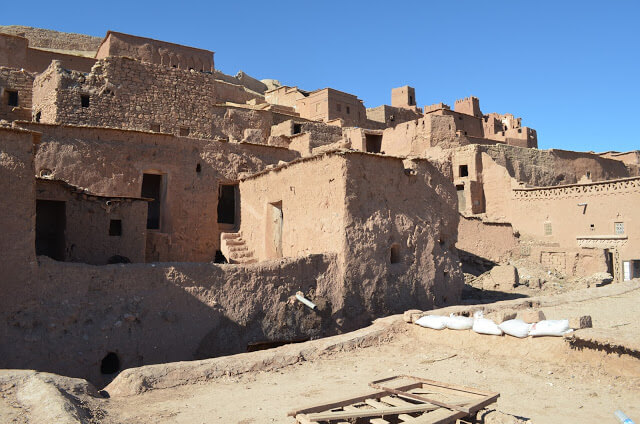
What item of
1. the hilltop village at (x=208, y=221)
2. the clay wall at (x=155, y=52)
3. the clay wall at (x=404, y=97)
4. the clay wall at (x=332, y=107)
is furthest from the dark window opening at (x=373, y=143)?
the clay wall at (x=404, y=97)

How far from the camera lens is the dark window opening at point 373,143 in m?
23.7

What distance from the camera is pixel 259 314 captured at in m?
9.70

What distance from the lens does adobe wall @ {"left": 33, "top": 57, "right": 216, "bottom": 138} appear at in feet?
51.1

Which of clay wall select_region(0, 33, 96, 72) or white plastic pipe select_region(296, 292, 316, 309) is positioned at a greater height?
clay wall select_region(0, 33, 96, 72)

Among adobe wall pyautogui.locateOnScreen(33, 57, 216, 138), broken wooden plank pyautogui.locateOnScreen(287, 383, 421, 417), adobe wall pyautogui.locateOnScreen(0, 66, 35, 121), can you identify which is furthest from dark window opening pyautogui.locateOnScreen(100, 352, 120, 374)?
adobe wall pyautogui.locateOnScreen(0, 66, 35, 121)

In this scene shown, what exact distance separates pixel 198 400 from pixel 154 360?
7.71 ft

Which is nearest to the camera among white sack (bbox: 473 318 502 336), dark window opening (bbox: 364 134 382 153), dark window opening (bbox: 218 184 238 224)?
white sack (bbox: 473 318 502 336)

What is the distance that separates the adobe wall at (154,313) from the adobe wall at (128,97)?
8.33 metres

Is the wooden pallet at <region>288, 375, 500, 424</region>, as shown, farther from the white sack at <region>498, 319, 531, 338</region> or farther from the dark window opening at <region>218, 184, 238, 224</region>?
the dark window opening at <region>218, 184, 238, 224</region>

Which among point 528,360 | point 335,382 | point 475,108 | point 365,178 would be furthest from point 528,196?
point 335,382

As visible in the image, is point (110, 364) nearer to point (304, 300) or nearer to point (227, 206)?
point (304, 300)

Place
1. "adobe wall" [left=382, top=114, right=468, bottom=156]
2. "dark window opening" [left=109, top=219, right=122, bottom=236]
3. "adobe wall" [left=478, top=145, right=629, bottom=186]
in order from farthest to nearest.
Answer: "adobe wall" [left=478, top=145, right=629, bottom=186] → "adobe wall" [left=382, top=114, right=468, bottom=156] → "dark window opening" [left=109, top=219, right=122, bottom=236]

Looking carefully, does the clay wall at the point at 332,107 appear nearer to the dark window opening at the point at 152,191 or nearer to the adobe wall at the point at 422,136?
the adobe wall at the point at 422,136

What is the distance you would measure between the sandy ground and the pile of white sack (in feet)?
0.38
